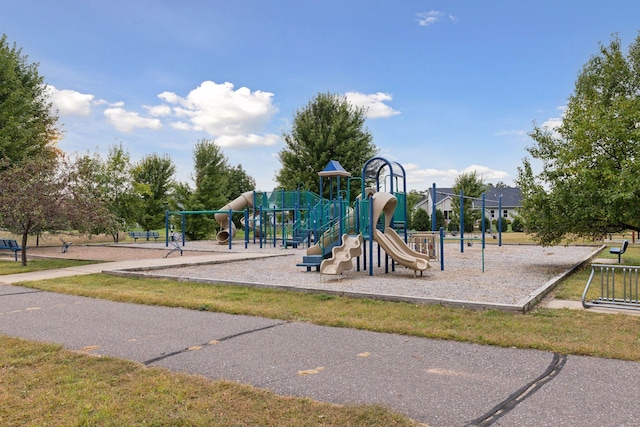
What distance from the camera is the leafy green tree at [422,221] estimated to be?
172 ft

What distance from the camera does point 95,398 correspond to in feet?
12.9

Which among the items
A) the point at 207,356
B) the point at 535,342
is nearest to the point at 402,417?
the point at 207,356

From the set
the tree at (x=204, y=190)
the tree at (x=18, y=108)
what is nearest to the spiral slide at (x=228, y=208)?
the tree at (x=204, y=190)

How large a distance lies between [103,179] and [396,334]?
106 feet

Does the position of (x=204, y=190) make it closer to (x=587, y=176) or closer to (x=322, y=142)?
(x=322, y=142)

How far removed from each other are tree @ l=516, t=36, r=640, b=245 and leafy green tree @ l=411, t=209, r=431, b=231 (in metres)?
37.2

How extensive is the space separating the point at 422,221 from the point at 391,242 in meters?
40.7

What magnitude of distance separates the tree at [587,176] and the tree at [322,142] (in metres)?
23.3

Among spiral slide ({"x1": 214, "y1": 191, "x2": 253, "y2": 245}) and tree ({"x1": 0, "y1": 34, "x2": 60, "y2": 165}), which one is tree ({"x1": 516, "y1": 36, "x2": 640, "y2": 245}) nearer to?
spiral slide ({"x1": 214, "y1": 191, "x2": 253, "y2": 245})

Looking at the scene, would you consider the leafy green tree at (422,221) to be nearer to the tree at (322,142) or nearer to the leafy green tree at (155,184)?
the tree at (322,142)

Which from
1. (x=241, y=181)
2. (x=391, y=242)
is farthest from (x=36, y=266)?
(x=241, y=181)

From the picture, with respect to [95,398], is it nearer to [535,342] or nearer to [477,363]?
[477,363]

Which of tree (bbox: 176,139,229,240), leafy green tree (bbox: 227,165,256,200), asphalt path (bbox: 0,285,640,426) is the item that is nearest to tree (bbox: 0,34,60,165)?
tree (bbox: 176,139,229,240)

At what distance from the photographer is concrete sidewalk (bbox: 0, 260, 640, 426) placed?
3.83 metres
